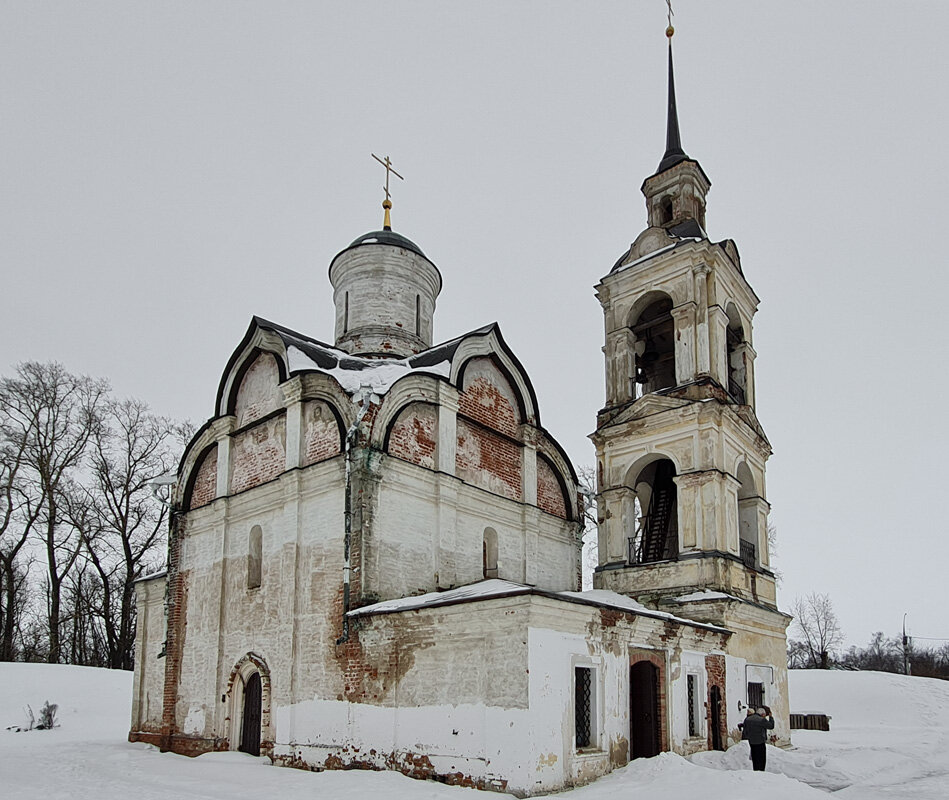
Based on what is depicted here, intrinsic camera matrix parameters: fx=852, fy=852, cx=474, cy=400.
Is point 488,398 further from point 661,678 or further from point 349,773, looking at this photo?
point 349,773

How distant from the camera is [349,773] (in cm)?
1098

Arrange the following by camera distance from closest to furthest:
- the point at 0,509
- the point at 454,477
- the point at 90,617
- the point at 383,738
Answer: the point at 383,738
the point at 454,477
the point at 0,509
the point at 90,617

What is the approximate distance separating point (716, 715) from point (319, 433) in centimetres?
797

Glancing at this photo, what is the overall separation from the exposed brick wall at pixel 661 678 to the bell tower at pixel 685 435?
7.74ft

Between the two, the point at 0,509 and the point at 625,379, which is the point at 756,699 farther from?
the point at 0,509

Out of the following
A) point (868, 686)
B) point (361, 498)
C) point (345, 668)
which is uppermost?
point (361, 498)

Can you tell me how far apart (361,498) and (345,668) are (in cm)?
242

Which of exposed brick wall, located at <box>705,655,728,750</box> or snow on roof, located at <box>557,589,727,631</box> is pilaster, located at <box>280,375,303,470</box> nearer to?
snow on roof, located at <box>557,589,727,631</box>

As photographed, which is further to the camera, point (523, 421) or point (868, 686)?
point (868, 686)

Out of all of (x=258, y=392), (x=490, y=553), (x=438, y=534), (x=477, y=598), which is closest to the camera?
(x=477, y=598)

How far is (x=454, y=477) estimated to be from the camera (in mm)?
14086

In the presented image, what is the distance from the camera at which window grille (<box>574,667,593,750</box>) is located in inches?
431

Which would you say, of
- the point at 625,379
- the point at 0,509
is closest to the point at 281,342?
the point at 625,379

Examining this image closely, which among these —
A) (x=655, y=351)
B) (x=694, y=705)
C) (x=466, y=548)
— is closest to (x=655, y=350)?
(x=655, y=351)
